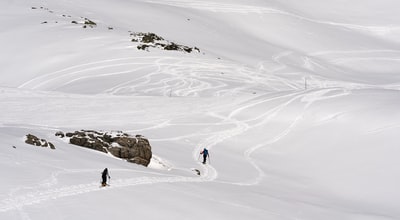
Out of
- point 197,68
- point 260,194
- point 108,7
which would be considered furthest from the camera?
point 108,7

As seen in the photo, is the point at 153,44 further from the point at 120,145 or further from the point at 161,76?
the point at 120,145

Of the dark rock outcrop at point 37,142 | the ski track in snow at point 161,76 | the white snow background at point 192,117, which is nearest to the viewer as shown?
the white snow background at point 192,117

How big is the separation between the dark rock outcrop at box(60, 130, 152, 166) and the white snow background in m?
0.61

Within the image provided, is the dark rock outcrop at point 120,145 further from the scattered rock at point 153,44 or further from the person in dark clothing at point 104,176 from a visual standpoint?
the scattered rock at point 153,44

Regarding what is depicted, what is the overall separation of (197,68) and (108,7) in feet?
101

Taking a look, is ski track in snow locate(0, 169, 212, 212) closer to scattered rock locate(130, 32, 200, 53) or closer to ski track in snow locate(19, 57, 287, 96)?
ski track in snow locate(19, 57, 287, 96)

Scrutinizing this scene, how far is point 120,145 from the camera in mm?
22203

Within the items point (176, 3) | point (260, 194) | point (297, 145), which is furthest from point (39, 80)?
point (176, 3)

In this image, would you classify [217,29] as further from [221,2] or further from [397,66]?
[397,66]

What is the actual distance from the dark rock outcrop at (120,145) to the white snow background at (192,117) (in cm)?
61

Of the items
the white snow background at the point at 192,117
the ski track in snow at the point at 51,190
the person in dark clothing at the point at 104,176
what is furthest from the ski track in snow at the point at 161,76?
the person in dark clothing at the point at 104,176

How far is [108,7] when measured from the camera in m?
76.9

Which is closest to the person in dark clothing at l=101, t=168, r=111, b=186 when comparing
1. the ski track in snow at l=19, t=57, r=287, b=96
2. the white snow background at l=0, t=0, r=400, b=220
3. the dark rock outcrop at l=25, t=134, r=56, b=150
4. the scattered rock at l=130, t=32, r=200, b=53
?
the white snow background at l=0, t=0, r=400, b=220

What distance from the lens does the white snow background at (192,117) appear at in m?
16.7
